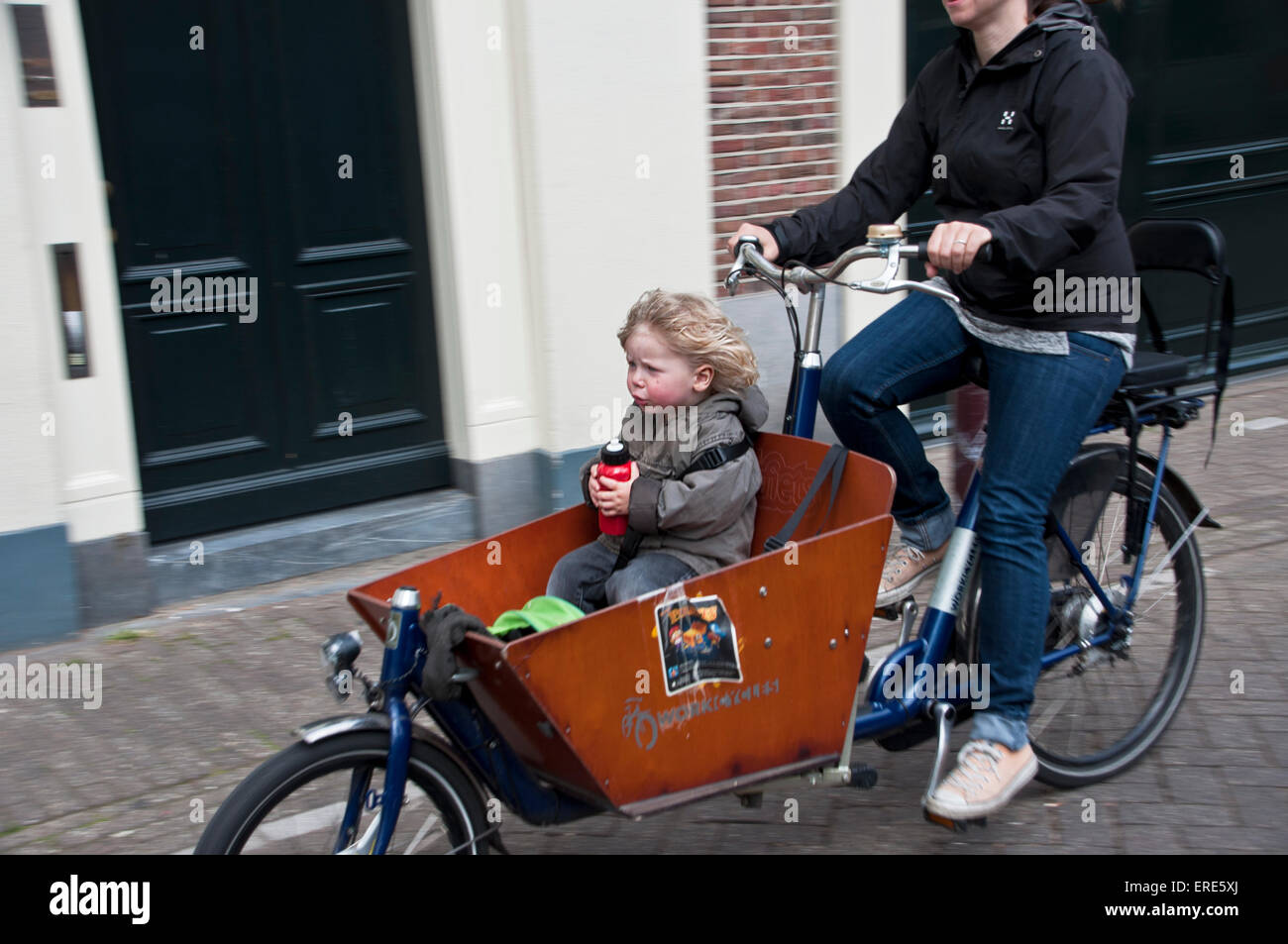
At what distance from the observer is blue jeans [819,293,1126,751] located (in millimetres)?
3016

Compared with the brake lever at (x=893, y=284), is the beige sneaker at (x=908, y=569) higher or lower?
lower

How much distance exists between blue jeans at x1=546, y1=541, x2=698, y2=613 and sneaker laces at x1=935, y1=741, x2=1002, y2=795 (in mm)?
793

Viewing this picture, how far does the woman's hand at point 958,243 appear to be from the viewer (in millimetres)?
2686

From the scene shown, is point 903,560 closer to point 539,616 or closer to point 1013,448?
point 1013,448

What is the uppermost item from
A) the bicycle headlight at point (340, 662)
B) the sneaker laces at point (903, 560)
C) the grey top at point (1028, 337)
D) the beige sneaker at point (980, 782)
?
the grey top at point (1028, 337)

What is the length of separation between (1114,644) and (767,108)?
11.7 ft

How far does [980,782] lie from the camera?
302 centimetres

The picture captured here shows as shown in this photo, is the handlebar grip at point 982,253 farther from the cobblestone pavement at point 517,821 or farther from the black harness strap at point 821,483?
the cobblestone pavement at point 517,821

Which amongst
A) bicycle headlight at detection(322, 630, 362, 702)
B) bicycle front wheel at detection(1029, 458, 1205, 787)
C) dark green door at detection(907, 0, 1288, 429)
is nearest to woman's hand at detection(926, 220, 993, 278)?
bicycle front wheel at detection(1029, 458, 1205, 787)

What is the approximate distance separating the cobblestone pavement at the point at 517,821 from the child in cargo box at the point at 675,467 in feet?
2.48

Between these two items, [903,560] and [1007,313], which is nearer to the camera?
[1007,313]

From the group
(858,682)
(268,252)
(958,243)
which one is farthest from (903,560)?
(268,252)

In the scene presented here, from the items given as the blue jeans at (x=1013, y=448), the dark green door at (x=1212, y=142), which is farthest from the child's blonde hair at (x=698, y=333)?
the dark green door at (x=1212, y=142)

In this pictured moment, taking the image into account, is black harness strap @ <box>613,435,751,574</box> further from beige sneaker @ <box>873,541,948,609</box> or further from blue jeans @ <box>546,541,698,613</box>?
beige sneaker @ <box>873,541,948,609</box>
